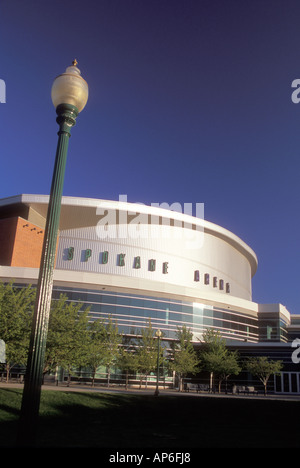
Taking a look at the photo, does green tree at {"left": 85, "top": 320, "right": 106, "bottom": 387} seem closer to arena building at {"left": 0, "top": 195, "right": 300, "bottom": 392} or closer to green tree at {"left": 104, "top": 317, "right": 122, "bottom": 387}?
green tree at {"left": 104, "top": 317, "right": 122, "bottom": 387}

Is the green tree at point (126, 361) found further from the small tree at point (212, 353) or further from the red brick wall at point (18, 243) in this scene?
the red brick wall at point (18, 243)

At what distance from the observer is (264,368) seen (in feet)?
153

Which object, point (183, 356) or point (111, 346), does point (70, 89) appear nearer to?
point (111, 346)

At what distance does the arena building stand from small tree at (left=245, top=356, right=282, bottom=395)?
2935mm

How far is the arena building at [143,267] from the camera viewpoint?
49.3 m

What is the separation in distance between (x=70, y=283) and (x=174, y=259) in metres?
18.0

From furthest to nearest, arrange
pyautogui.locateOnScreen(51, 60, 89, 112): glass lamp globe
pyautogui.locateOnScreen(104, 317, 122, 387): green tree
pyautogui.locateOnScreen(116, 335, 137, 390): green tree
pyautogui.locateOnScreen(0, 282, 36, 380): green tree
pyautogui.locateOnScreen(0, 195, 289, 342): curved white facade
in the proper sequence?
pyautogui.locateOnScreen(0, 195, 289, 342): curved white facade → pyautogui.locateOnScreen(116, 335, 137, 390): green tree → pyautogui.locateOnScreen(104, 317, 122, 387): green tree → pyautogui.locateOnScreen(0, 282, 36, 380): green tree → pyautogui.locateOnScreen(51, 60, 89, 112): glass lamp globe

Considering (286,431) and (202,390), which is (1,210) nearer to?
(202,390)

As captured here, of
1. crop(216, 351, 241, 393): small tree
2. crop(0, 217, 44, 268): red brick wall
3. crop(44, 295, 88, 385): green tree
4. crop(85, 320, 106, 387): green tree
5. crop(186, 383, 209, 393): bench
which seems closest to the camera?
crop(44, 295, 88, 385): green tree

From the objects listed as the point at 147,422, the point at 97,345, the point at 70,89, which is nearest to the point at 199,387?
the point at 97,345

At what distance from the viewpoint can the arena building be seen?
1943 inches

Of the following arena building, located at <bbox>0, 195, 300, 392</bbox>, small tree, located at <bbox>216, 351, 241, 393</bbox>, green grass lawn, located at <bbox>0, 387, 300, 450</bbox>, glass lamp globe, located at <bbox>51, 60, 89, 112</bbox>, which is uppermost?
arena building, located at <bbox>0, 195, 300, 392</bbox>

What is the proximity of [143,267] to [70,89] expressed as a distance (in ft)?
168

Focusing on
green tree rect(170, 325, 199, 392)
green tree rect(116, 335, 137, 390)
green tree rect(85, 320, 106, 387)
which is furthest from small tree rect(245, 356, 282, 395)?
green tree rect(85, 320, 106, 387)
